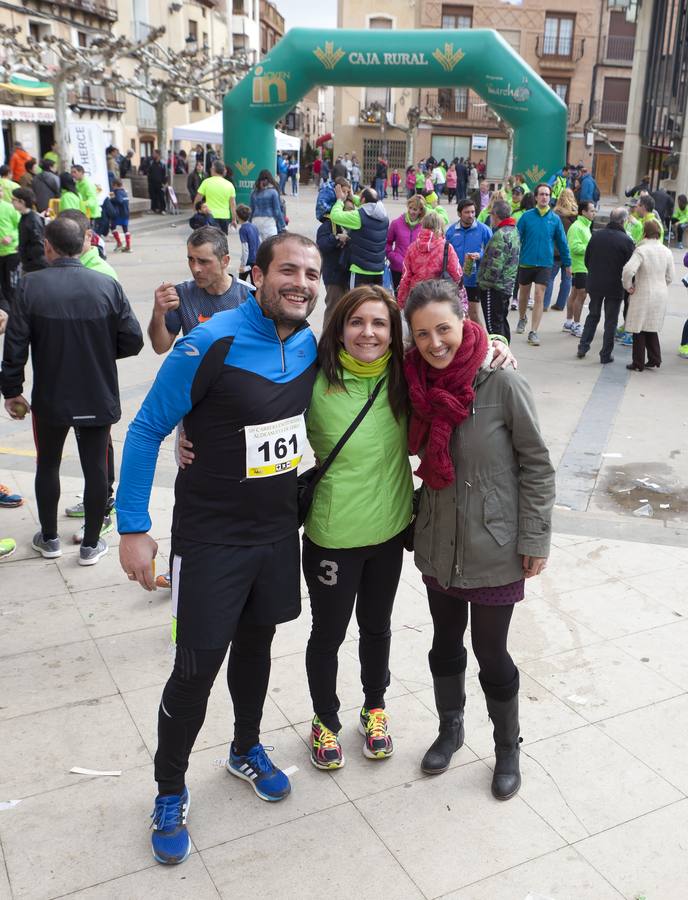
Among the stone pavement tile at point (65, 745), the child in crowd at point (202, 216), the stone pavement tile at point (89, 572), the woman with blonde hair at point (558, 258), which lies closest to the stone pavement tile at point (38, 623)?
the stone pavement tile at point (89, 572)

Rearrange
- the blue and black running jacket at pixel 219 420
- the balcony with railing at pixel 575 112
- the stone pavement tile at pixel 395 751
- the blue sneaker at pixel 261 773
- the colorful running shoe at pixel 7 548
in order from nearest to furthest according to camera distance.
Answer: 1. the blue and black running jacket at pixel 219 420
2. the blue sneaker at pixel 261 773
3. the stone pavement tile at pixel 395 751
4. the colorful running shoe at pixel 7 548
5. the balcony with railing at pixel 575 112

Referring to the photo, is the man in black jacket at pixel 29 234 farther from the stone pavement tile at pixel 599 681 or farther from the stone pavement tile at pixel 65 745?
the stone pavement tile at pixel 599 681

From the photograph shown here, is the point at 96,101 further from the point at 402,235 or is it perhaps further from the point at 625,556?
the point at 625,556

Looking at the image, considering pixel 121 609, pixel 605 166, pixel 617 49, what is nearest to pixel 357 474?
pixel 121 609

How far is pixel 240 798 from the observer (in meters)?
2.99

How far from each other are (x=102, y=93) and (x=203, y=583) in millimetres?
40477

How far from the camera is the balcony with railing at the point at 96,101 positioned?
3603 cm

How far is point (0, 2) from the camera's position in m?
30.0

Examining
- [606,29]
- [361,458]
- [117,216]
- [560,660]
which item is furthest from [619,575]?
[606,29]

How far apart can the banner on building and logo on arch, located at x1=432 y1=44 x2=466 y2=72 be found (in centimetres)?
729

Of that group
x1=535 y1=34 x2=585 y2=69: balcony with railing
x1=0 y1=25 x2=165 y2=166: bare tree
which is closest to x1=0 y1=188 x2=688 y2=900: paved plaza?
x1=0 y1=25 x2=165 y2=166: bare tree

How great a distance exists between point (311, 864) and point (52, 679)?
1.51 metres

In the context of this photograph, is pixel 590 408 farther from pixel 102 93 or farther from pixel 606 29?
pixel 606 29

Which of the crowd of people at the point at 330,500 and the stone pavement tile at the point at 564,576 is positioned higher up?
the crowd of people at the point at 330,500
